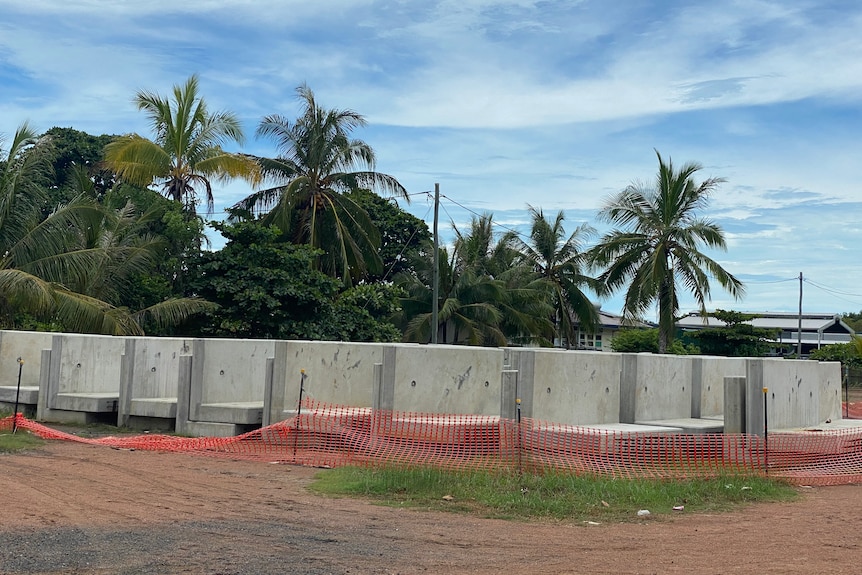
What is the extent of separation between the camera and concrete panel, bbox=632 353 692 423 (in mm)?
15516

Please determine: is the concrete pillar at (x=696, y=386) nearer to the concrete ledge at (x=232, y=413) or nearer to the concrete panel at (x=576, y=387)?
the concrete panel at (x=576, y=387)

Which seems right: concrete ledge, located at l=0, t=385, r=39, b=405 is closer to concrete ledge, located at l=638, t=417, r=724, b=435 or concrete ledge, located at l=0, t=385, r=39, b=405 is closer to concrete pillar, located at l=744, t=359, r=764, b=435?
concrete ledge, located at l=638, t=417, r=724, b=435

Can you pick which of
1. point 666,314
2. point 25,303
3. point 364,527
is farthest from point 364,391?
point 666,314

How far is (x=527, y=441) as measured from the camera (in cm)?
1234

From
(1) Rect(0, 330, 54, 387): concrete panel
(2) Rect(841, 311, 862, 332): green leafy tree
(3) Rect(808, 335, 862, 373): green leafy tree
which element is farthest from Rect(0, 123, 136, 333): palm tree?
(2) Rect(841, 311, 862, 332): green leafy tree

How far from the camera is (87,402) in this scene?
1756cm

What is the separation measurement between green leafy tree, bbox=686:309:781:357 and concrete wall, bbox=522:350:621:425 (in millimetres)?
31698

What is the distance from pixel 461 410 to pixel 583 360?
80.5 inches

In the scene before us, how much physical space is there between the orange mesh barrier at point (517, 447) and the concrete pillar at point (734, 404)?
1.53 ft

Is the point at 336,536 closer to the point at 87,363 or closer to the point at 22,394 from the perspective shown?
the point at 87,363

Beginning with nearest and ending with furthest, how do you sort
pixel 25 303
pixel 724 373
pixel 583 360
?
pixel 583 360, pixel 724 373, pixel 25 303

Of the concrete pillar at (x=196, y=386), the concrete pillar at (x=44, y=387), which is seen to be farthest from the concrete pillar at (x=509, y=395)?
the concrete pillar at (x=44, y=387)

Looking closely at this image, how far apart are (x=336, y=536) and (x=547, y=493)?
3.18 m

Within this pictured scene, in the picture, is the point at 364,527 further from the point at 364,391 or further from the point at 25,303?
the point at 25,303
